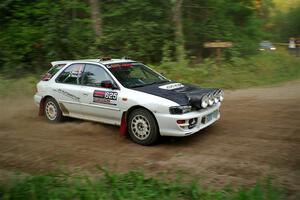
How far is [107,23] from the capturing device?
57.3 feet

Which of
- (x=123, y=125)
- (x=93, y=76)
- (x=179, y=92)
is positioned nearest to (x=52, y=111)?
(x=93, y=76)

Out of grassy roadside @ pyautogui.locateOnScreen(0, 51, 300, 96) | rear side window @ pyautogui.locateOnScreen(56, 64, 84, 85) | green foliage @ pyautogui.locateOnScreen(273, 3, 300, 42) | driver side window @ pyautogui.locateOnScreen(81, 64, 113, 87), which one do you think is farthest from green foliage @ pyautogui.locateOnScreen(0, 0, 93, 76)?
green foliage @ pyautogui.locateOnScreen(273, 3, 300, 42)

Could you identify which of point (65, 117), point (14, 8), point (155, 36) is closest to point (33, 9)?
point (14, 8)

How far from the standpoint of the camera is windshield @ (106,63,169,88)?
26.6 ft

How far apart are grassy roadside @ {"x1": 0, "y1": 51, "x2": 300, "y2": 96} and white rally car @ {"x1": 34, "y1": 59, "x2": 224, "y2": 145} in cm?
480

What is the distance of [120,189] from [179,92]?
9.43 ft

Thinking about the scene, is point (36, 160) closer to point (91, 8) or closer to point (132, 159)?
point (132, 159)

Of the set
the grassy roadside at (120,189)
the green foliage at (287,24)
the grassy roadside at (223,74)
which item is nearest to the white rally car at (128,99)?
the grassy roadside at (120,189)

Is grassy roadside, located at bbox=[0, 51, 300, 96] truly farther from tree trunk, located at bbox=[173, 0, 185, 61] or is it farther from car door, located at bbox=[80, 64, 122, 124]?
car door, located at bbox=[80, 64, 122, 124]

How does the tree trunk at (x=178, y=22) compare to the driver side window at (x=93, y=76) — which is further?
the tree trunk at (x=178, y=22)

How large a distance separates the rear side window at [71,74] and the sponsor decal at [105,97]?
0.82 metres

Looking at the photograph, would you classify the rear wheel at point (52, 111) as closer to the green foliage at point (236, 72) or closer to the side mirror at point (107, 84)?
the side mirror at point (107, 84)

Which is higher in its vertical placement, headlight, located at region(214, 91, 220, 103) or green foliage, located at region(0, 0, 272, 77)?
green foliage, located at region(0, 0, 272, 77)

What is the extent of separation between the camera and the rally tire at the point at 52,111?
9.36 metres
